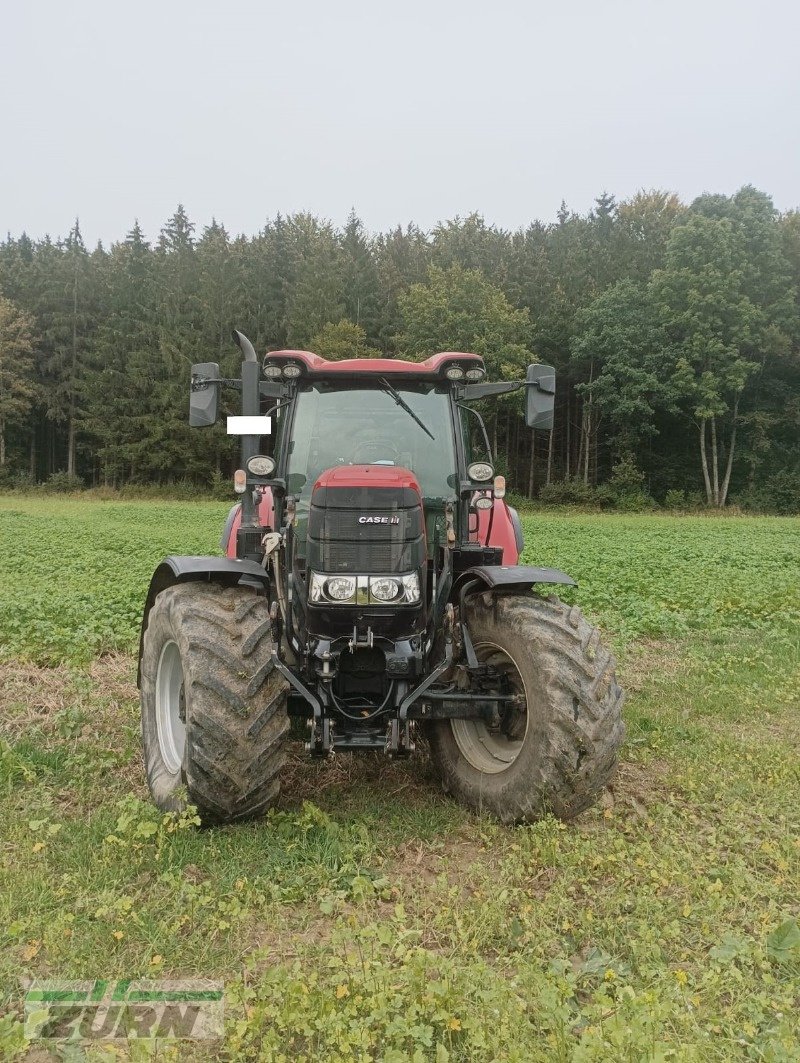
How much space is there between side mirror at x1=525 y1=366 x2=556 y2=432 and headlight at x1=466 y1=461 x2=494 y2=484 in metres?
0.38

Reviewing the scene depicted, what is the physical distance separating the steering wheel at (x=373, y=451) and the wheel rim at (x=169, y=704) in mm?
1667

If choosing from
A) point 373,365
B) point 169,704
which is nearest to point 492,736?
point 169,704

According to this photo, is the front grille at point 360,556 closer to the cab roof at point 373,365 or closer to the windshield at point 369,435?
the windshield at point 369,435

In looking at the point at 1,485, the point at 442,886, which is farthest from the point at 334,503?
the point at 1,485

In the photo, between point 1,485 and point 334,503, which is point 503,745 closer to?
point 334,503

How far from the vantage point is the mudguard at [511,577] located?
4.38 m

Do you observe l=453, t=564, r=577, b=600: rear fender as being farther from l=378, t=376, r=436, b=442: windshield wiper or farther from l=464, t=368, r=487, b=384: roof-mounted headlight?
l=464, t=368, r=487, b=384: roof-mounted headlight

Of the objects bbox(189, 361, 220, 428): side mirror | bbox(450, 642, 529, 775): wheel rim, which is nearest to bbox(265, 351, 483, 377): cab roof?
bbox(189, 361, 220, 428): side mirror

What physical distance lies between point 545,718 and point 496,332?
1537 inches

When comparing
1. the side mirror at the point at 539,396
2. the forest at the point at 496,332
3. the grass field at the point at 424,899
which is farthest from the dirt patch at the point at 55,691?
the forest at the point at 496,332

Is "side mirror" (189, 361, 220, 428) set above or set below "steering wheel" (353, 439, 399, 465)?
above

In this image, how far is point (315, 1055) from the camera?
8.33ft

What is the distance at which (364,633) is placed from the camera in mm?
4293

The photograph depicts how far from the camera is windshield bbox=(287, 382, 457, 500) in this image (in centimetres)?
527
